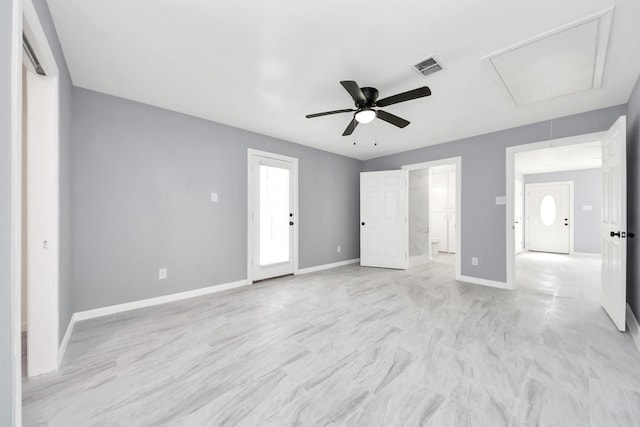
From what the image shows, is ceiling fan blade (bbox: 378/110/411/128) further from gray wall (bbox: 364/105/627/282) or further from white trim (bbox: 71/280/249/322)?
white trim (bbox: 71/280/249/322)

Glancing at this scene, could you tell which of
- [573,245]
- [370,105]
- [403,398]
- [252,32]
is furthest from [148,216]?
[573,245]

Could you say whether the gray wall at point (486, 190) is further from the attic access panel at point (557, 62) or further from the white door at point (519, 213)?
the white door at point (519, 213)

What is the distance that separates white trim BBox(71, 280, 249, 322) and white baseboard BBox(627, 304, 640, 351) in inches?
167

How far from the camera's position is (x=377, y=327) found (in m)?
2.48

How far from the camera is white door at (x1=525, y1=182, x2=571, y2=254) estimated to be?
23.5 ft

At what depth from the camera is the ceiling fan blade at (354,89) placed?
205cm

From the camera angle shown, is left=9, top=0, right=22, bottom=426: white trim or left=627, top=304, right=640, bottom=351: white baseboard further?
left=627, top=304, right=640, bottom=351: white baseboard

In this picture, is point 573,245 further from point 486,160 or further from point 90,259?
point 90,259

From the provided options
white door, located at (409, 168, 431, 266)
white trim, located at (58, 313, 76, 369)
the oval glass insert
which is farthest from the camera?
the oval glass insert

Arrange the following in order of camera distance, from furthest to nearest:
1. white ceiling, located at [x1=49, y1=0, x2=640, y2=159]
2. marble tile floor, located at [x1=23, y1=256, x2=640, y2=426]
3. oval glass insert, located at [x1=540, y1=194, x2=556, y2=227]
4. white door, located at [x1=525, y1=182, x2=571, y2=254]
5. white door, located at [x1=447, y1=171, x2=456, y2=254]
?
oval glass insert, located at [x1=540, y1=194, x2=556, y2=227], white door, located at [x1=447, y1=171, x2=456, y2=254], white door, located at [x1=525, y1=182, x2=571, y2=254], white ceiling, located at [x1=49, y1=0, x2=640, y2=159], marble tile floor, located at [x1=23, y1=256, x2=640, y2=426]

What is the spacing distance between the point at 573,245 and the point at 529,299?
5641 mm

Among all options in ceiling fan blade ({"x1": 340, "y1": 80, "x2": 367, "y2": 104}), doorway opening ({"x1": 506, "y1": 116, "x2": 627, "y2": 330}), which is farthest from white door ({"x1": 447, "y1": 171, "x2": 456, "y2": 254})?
ceiling fan blade ({"x1": 340, "y1": 80, "x2": 367, "y2": 104})

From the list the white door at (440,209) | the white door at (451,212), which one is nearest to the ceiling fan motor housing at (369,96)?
the white door at (440,209)

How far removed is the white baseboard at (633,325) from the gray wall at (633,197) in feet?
0.15
